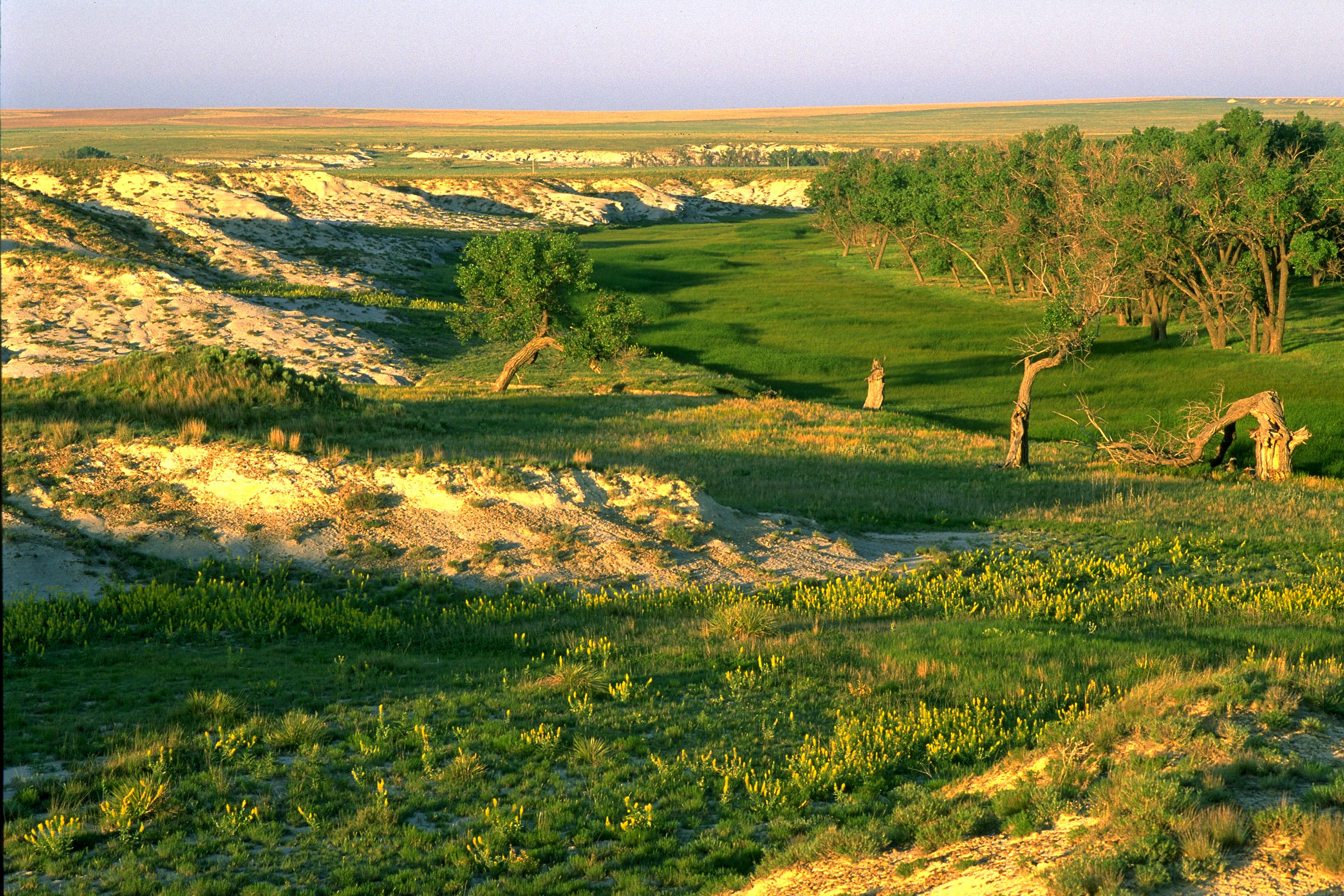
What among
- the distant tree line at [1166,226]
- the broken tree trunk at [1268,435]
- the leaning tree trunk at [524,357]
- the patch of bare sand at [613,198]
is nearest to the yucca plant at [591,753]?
the distant tree line at [1166,226]

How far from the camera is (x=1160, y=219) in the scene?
55938 millimetres

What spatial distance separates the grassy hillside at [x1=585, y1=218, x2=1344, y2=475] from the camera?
154 ft

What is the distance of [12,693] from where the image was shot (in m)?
11.8

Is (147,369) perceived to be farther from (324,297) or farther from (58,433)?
(324,297)

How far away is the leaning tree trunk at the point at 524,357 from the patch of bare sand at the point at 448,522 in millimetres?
24505

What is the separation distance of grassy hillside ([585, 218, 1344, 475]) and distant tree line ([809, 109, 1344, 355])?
2.78 meters

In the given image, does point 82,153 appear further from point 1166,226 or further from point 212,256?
point 1166,226

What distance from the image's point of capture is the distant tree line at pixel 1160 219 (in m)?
54.9

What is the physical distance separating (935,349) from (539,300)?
1058 inches

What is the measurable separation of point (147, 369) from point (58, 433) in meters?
5.15

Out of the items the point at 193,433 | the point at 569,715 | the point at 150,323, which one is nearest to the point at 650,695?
the point at 569,715

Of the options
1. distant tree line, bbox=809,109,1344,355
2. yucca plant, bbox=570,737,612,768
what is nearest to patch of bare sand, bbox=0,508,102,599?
yucca plant, bbox=570,737,612,768

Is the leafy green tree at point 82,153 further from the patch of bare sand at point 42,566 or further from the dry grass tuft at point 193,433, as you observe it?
the patch of bare sand at point 42,566

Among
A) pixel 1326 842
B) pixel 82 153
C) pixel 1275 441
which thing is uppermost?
pixel 82 153
